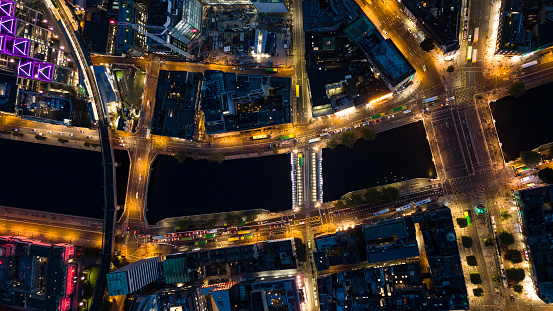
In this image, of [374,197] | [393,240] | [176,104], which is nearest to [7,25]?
[176,104]

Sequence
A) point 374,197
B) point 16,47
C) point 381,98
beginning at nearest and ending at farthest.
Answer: point 374,197 < point 381,98 < point 16,47

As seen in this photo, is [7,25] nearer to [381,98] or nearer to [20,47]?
[20,47]

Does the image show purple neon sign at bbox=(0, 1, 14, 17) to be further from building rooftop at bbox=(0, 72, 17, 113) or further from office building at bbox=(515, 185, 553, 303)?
office building at bbox=(515, 185, 553, 303)

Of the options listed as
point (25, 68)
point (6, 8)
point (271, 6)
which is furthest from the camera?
point (25, 68)

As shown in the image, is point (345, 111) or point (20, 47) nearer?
point (345, 111)

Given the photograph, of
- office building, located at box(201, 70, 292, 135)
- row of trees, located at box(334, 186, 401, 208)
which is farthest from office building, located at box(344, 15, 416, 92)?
row of trees, located at box(334, 186, 401, 208)

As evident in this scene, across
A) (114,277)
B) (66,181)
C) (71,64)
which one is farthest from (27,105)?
(114,277)
